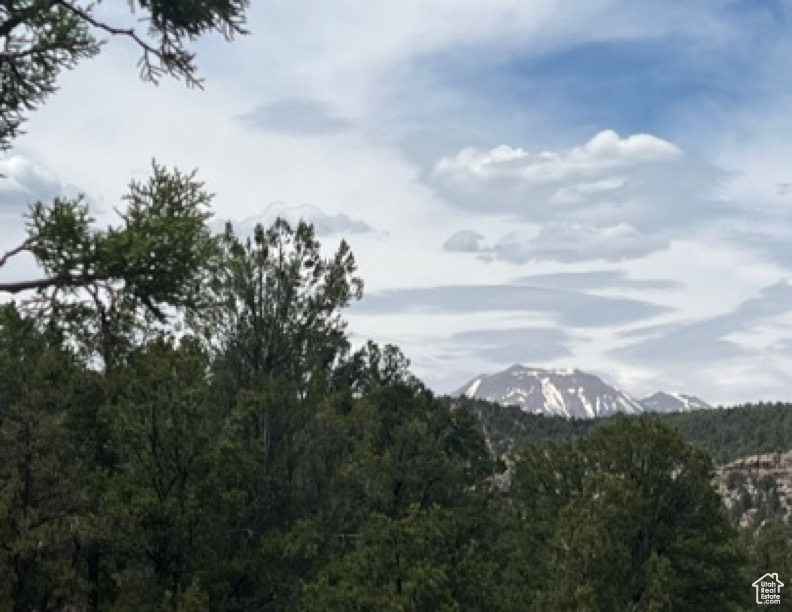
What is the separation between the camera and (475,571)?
109ft

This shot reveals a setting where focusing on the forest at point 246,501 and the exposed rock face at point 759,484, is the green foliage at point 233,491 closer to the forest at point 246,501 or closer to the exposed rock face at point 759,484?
the forest at point 246,501

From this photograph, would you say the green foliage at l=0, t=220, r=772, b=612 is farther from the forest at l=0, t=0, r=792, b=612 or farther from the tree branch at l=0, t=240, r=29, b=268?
the tree branch at l=0, t=240, r=29, b=268

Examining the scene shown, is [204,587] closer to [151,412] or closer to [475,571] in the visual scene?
[151,412]

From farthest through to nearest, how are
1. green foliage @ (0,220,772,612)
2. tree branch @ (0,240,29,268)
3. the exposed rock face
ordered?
the exposed rock face < green foliage @ (0,220,772,612) < tree branch @ (0,240,29,268)

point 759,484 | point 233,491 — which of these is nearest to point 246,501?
point 233,491

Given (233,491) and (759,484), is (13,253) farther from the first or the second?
(759,484)

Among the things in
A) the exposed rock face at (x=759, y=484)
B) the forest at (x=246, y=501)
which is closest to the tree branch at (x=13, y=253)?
the forest at (x=246, y=501)

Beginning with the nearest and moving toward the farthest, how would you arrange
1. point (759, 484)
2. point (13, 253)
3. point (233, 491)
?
point (13, 253) < point (233, 491) < point (759, 484)

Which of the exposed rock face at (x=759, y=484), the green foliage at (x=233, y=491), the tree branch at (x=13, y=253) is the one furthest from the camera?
the exposed rock face at (x=759, y=484)

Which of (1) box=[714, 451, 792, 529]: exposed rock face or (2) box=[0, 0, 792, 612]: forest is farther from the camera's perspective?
(1) box=[714, 451, 792, 529]: exposed rock face

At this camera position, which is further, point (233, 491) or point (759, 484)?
point (759, 484)

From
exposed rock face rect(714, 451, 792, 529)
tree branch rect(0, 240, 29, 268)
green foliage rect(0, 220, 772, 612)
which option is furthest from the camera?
exposed rock face rect(714, 451, 792, 529)

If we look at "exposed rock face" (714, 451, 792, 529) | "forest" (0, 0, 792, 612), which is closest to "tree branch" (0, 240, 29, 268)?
"forest" (0, 0, 792, 612)

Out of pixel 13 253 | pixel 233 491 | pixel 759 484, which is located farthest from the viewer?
pixel 759 484
